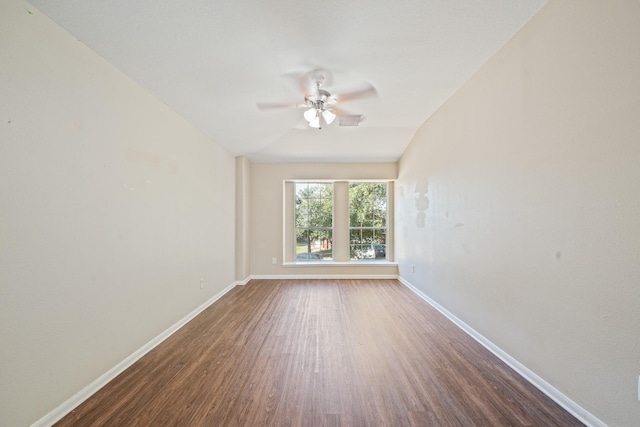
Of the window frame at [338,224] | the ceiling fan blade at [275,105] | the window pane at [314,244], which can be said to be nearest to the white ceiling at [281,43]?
the ceiling fan blade at [275,105]

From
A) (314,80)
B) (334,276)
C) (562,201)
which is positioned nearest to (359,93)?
(314,80)

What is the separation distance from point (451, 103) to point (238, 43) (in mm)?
2454

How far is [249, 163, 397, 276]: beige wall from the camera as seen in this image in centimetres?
525

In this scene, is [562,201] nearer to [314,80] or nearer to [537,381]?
[537,381]

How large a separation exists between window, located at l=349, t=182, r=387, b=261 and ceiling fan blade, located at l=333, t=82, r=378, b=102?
278 centimetres

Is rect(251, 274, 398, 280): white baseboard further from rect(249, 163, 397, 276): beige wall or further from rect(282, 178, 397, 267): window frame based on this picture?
rect(282, 178, 397, 267): window frame

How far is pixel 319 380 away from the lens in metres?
1.92

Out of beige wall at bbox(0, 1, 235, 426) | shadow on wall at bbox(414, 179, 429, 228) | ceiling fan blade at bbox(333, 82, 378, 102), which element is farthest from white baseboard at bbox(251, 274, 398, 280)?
ceiling fan blade at bbox(333, 82, 378, 102)

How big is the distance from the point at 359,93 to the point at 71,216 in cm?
263

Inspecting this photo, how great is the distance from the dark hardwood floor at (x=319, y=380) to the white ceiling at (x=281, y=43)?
8.03 ft

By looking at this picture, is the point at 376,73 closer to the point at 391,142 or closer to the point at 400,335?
the point at 391,142

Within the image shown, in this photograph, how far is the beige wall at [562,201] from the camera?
1.34 metres

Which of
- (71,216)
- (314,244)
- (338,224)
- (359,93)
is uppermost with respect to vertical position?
(359,93)

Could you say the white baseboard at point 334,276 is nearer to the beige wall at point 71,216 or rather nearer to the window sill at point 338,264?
the window sill at point 338,264
